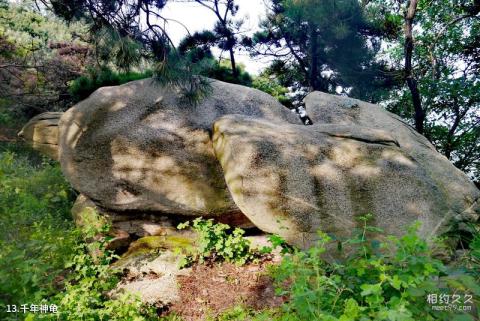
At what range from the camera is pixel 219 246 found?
4.82 meters

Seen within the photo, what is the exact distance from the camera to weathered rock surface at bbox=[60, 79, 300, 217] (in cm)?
521

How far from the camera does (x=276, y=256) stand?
4.99 m

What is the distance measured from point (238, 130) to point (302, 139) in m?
0.90

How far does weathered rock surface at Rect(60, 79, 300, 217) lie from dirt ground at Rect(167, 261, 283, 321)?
0.92m

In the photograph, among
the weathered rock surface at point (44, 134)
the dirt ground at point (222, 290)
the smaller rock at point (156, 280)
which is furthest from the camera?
the weathered rock surface at point (44, 134)

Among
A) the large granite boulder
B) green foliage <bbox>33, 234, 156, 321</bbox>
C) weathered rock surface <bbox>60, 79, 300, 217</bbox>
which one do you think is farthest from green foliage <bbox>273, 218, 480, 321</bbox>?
weathered rock surface <bbox>60, 79, 300, 217</bbox>

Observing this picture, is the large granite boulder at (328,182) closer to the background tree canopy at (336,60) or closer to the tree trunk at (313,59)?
the background tree canopy at (336,60)

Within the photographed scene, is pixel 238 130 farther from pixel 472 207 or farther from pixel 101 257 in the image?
pixel 472 207

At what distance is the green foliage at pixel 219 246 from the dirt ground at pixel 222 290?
121 millimetres

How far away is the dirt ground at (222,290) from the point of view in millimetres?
4082

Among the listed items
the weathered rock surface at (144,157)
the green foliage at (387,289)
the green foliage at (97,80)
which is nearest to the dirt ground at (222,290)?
the weathered rock surface at (144,157)

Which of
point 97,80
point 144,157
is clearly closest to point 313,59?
point 97,80

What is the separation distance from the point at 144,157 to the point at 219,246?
181 centimetres

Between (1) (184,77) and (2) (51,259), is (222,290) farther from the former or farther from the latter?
(1) (184,77)
